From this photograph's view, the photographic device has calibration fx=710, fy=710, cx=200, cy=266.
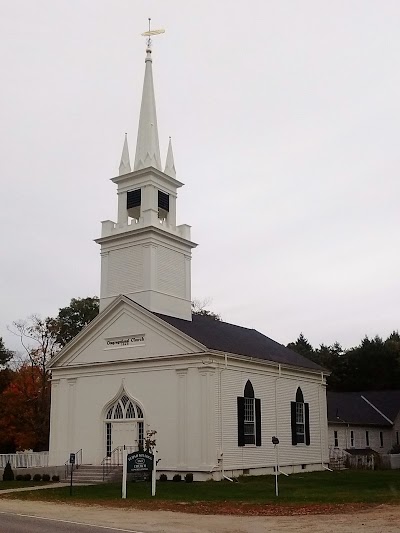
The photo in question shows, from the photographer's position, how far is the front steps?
32.6 metres

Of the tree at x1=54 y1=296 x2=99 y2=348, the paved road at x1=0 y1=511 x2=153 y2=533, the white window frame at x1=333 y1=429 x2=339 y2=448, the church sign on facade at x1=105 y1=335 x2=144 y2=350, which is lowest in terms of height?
the paved road at x1=0 y1=511 x2=153 y2=533

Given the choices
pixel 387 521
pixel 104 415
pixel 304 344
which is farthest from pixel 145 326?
pixel 304 344

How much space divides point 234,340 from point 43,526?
23.0 metres

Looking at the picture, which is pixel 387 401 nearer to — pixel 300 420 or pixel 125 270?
pixel 300 420

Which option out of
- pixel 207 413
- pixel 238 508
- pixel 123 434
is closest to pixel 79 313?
pixel 123 434

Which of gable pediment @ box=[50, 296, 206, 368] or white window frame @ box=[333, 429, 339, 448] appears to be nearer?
gable pediment @ box=[50, 296, 206, 368]

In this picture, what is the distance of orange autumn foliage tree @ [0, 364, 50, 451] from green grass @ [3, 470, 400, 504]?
80.0ft

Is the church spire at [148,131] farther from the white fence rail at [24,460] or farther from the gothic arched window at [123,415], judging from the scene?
the white fence rail at [24,460]

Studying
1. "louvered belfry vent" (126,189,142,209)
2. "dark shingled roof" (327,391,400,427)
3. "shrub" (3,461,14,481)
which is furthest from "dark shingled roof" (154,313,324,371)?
"dark shingled roof" (327,391,400,427)

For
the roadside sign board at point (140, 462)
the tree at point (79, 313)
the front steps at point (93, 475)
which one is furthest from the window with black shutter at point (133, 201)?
the tree at point (79, 313)

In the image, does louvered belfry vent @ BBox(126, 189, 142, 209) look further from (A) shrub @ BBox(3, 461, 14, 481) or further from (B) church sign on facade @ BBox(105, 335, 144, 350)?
(A) shrub @ BBox(3, 461, 14, 481)

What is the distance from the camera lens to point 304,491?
25.4 metres

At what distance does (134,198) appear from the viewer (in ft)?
130

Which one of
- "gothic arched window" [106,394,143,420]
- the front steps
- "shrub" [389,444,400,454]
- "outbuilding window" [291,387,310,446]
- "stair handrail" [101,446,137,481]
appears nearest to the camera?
the front steps
